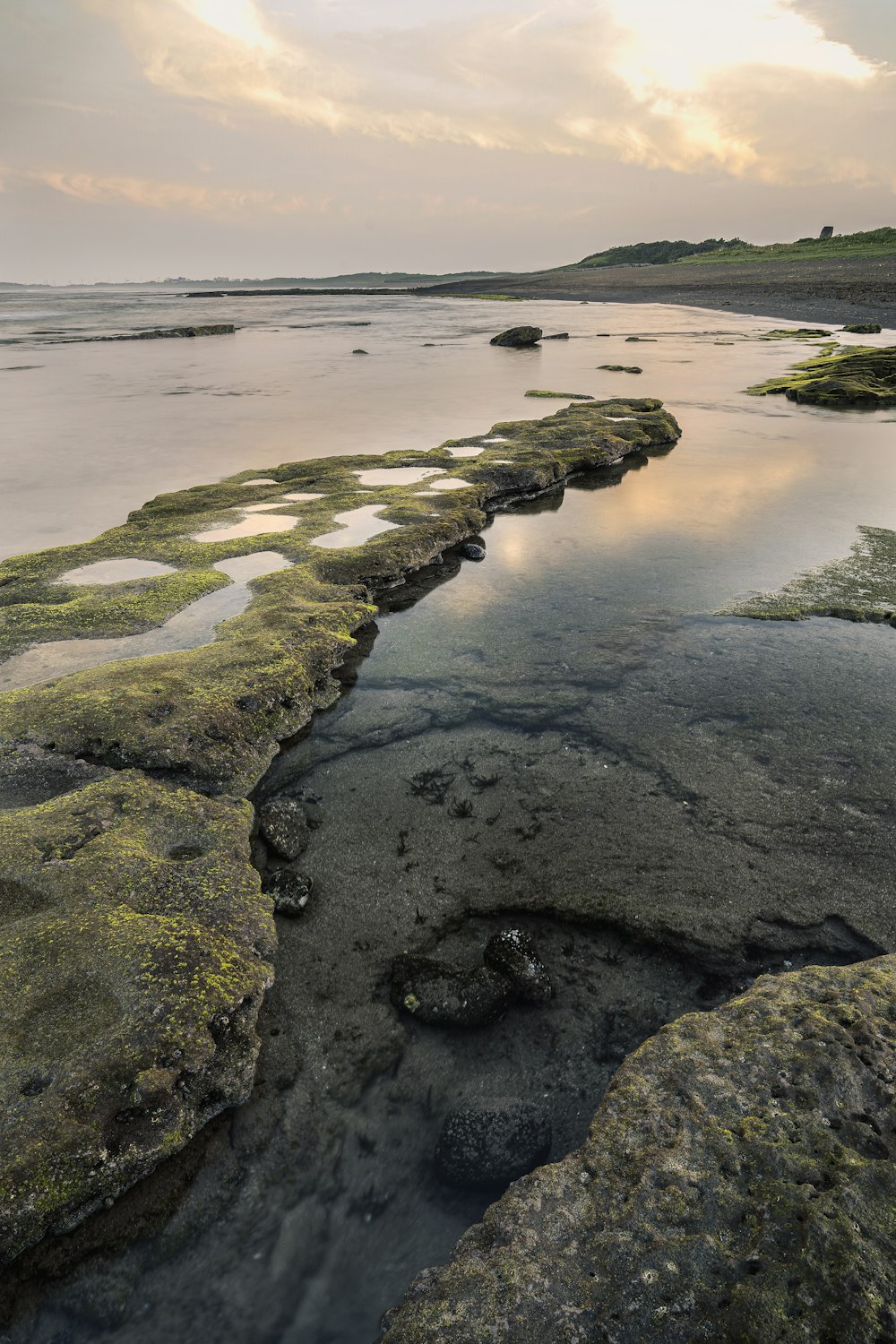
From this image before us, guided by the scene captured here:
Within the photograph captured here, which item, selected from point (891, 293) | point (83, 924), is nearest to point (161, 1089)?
point (83, 924)

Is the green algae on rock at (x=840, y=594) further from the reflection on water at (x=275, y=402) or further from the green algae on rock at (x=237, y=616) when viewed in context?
the green algae on rock at (x=237, y=616)

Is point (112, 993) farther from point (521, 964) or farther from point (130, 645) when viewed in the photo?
point (130, 645)

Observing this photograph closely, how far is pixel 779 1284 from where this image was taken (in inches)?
102

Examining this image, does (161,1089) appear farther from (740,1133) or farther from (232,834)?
(740,1133)

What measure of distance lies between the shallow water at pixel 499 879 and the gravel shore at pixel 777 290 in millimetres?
51849

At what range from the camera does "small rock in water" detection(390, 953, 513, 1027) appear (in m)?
4.46

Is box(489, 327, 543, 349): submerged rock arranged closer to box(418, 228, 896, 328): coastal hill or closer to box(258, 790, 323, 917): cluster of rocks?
box(418, 228, 896, 328): coastal hill

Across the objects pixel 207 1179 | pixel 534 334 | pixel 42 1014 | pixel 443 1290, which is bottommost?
pixel 207 1179

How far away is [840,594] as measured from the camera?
10.0 m

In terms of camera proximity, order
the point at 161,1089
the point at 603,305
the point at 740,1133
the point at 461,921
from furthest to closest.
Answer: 1. the point at 603,305
2. the point at 461,921
3. the point at 161,1089
4. the point at 740,1133

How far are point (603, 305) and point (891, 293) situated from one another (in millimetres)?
39540

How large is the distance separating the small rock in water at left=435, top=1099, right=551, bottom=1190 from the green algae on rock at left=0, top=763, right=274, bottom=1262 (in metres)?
1.23

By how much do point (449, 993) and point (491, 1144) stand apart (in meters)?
0.93

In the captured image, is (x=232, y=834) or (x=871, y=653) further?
(x=871, y=653)
